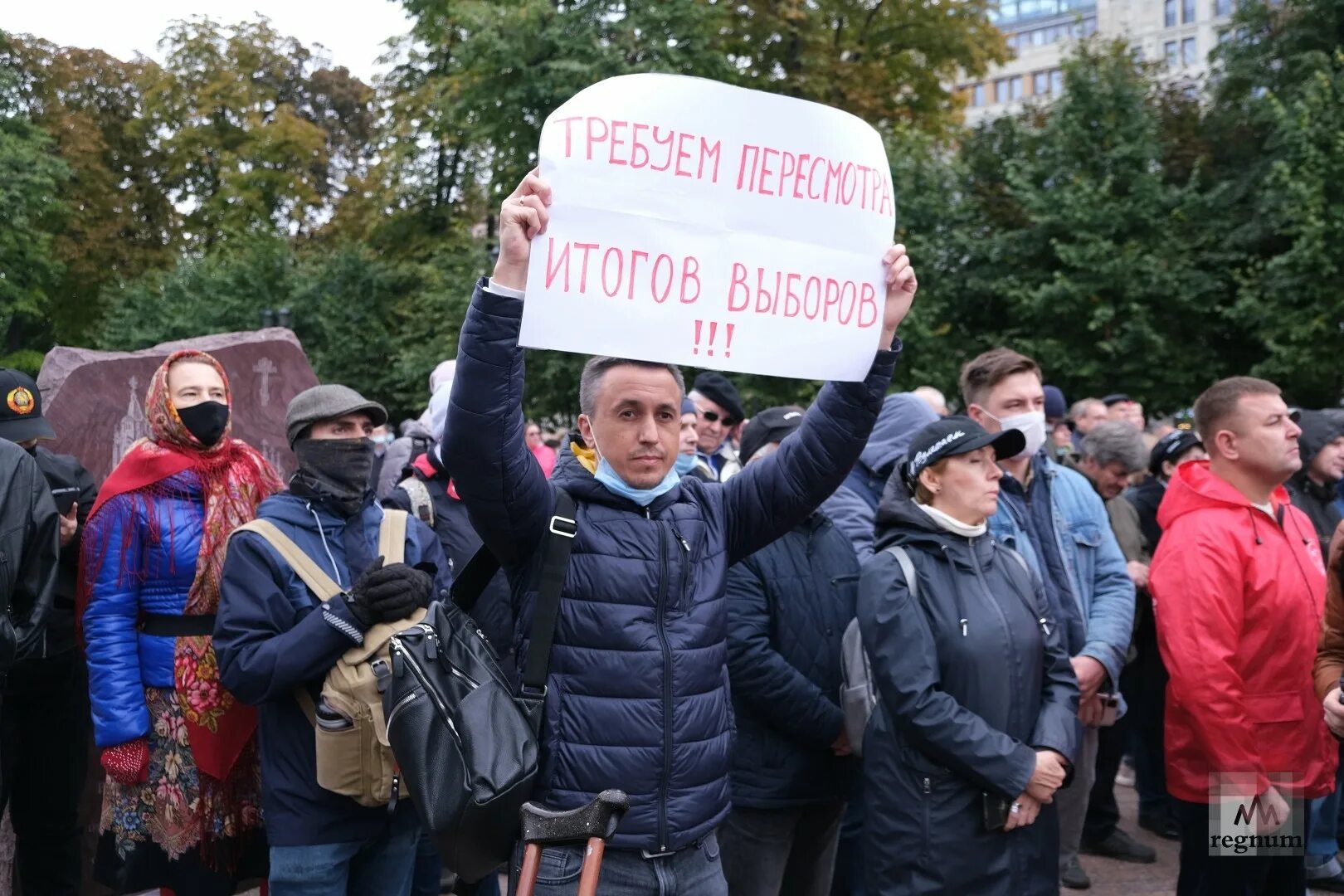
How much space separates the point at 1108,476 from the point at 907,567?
354 cm

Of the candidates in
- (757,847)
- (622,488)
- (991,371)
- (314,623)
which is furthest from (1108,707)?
(314,623)

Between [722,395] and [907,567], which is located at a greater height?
[722,395]

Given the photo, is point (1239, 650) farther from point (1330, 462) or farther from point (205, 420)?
point (205, 420)

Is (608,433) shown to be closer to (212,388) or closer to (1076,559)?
(212,388)

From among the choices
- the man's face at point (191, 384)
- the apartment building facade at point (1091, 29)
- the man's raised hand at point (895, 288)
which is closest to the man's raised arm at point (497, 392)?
the man's raised hand at point (895, 288)

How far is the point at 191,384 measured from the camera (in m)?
3.89

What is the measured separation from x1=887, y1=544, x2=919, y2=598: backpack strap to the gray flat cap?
161 centimetres

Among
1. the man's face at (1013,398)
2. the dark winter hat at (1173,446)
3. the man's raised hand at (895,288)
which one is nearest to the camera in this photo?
the man's raised hand at (895,288)

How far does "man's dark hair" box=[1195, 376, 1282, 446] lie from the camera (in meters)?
4.17

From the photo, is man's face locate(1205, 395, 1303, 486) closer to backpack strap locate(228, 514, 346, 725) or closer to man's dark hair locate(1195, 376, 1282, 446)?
man's dark hair locate(1195, 376, 1282, 446)

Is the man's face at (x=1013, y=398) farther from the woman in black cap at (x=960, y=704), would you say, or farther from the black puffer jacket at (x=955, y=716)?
the black puffer jacket at (x=955, y=716)

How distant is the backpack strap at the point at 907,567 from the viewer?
3.25m

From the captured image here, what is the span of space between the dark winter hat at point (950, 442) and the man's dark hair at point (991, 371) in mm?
793

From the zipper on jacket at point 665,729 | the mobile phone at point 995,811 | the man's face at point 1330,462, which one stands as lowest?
the mobile phone at point 995,811
